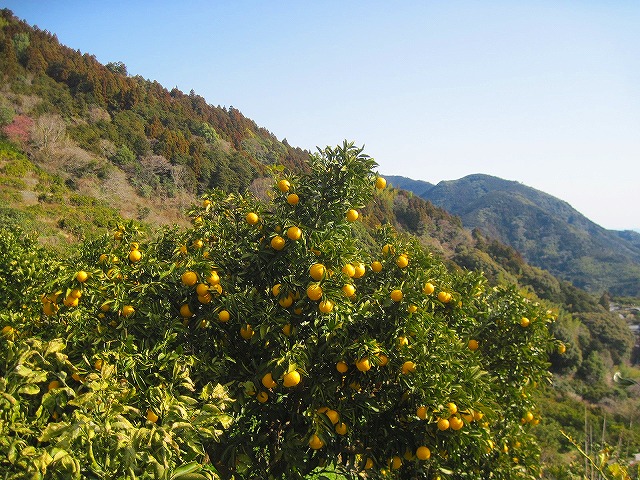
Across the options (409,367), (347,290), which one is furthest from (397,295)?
(409,367)

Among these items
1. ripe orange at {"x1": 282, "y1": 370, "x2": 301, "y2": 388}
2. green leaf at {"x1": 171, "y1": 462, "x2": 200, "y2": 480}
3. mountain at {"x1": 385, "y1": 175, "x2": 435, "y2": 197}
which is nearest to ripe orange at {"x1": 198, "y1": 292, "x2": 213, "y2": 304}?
ripe orange at {"x1": 282, "y1": 370, "x2": 301, "y2": 388}

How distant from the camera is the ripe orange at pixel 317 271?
7.23ft

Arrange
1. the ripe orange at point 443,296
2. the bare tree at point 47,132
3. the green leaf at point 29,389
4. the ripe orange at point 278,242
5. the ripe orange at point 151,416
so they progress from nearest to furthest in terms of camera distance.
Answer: the green leaf at point 29,389
the ripe orange at point 151,416
the ripe orange at point 278,242
the ripe orange at point 443,296
the bare tree at point 47,132

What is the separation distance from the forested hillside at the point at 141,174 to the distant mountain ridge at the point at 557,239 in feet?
91.5

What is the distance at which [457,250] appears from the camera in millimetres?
29562

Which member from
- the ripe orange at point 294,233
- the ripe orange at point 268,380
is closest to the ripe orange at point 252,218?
the ripe orange at point 294,233

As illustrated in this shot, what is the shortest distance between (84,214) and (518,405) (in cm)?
1575

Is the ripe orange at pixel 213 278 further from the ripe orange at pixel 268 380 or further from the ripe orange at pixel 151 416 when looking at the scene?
the ripe orange at pixel 151 416

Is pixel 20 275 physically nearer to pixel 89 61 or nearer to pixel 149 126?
pixel 149 126

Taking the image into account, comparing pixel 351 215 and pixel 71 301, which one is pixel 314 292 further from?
pixel 71 301

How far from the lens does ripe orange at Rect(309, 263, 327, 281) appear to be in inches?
86.8

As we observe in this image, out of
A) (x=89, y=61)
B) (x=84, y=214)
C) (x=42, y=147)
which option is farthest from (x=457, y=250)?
(x=89, y=61)

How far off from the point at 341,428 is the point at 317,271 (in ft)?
3.02

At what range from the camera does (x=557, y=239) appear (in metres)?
64.1
